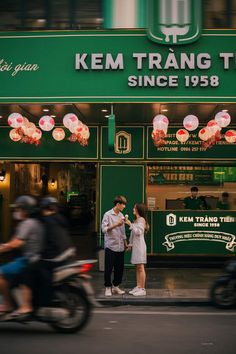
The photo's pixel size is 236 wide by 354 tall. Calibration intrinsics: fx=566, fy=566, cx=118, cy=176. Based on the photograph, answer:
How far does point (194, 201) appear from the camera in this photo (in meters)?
15.2

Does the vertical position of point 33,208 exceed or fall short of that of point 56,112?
it falls short

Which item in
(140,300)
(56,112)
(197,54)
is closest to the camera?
(140,300)

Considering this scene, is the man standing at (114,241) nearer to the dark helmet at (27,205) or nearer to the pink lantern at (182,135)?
the dark helmet at (27,205)

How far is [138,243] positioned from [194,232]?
413cm

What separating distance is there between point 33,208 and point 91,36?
266 inches

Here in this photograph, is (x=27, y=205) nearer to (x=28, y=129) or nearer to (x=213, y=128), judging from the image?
(x=28, y=129)

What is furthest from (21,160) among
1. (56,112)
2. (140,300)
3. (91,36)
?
(140,300)

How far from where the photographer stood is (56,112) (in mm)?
14344

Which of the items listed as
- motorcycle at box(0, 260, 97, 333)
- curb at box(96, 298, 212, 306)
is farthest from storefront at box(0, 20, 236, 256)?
motorcycle at box(0, 260, 97, 333)

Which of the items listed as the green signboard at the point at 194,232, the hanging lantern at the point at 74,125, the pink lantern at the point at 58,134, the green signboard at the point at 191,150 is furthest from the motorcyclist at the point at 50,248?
the green signboard at the point at 191,150

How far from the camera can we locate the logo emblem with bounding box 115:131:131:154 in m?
15.0

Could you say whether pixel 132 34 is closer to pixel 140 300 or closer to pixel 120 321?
pixel 140 300

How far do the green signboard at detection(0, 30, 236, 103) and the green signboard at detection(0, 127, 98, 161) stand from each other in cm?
213

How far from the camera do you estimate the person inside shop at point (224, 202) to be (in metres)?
15.2
